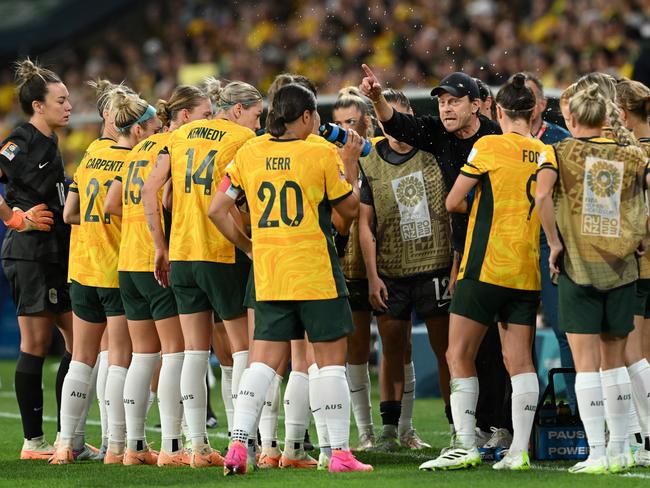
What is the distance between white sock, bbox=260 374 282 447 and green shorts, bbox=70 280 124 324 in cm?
107

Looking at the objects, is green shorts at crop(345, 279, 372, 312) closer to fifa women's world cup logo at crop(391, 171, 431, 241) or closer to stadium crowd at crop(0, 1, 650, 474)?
stadium crowd at crop(0, 1, 650, 474)

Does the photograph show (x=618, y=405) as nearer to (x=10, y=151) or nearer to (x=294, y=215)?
(x=294, y=215)

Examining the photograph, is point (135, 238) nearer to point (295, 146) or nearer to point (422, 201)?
point (295, 146)

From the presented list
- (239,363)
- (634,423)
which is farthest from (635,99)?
(239,363)

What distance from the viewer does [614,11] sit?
51.2 feet

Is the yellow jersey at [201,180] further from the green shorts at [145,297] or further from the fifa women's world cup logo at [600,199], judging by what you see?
the fifa women's world cup logo at [600,199]

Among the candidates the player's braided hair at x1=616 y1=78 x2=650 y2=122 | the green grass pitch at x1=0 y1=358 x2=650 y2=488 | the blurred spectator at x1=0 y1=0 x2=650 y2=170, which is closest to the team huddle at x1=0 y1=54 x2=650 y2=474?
the player's braided hair at x1=616 y1=78 x2=650 y2=122

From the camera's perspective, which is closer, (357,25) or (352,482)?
(352,482)

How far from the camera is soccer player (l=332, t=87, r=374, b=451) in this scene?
794 centimetres

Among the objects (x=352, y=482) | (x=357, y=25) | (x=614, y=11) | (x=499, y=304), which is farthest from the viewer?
(x=357, y=25)

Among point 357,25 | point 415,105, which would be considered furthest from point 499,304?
point 357,25

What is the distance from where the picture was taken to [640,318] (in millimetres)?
6906

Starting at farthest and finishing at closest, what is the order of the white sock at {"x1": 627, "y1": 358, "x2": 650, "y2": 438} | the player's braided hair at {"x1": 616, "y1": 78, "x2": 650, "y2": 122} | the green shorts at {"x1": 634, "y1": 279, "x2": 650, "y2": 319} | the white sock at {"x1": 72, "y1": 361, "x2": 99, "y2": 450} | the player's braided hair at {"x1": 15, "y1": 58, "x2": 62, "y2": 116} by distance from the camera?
the player's braided hair at {"x1": 15, "y1": 58, "x2": 62, "y2": 116} → the white sock at {"x1": 72, "y1": 361, "x2": 99, "y2": 450} → the player's braided hair at {"x1": 616, "y1": 78, "x2": 650, "y2": 122} → the green shorts at {"x1": 634, "y1": 279, "x2": 650, "y2": 319} → the white sock at {"x1": 627, "y1": 358, "x2": 650, "y2": 438}

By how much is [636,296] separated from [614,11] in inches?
375
